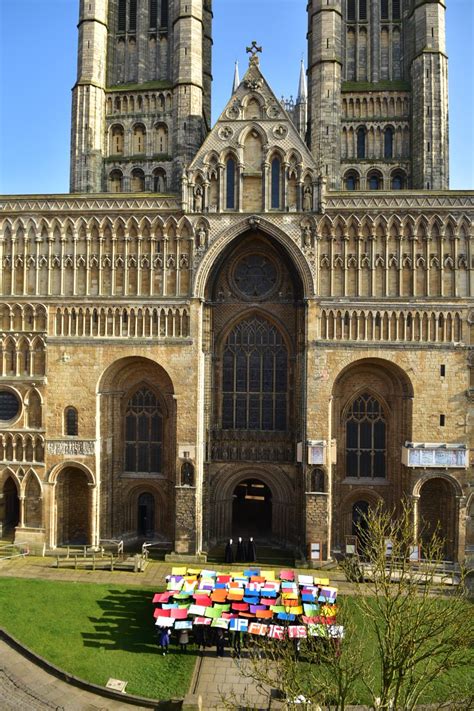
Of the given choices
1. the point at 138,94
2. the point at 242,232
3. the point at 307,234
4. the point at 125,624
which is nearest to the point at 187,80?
the point at 138,94

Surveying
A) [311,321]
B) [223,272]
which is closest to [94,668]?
[311,321]

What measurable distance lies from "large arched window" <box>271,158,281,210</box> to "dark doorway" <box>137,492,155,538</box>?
1769 cm

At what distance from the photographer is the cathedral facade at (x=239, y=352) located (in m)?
27.3

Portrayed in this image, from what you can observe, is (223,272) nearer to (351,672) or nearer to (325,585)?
(325,585)

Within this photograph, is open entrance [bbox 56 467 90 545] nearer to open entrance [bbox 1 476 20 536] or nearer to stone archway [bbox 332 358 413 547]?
open entrance [bbox 1 476 20 536]

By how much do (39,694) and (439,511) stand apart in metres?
20.3

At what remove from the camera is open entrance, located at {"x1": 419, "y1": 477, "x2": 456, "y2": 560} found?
88.9 feet

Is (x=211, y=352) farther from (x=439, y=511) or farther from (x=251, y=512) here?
(x=439, y=511)

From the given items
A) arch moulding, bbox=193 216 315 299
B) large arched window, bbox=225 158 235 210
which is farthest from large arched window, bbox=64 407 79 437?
large arched window, bbox=225 158 235 210

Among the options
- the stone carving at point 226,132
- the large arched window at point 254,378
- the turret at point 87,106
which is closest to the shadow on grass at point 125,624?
the large arched window at point 254,378

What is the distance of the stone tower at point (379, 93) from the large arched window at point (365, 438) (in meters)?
14.0

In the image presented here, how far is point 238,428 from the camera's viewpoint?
3044 centimetres

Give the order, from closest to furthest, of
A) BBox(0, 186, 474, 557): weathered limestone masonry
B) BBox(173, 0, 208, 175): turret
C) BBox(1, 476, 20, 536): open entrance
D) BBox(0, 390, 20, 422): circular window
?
BBox(0, 186, 474, 557): weathered limestone masonry
BBox(0, 390, 20, 422): circular window
BBox(1, 476, 20, 536): open entrance
BBox(173, 0, 208, 175): turret

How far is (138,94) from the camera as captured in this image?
3656cm
